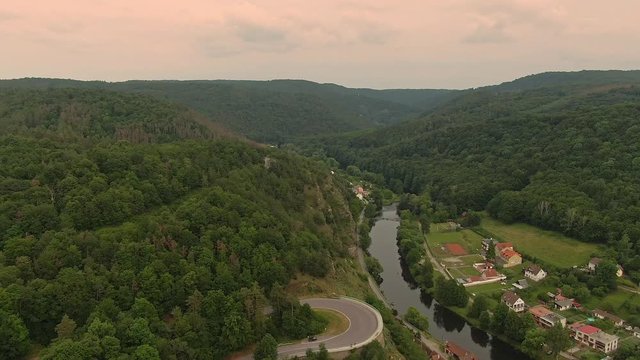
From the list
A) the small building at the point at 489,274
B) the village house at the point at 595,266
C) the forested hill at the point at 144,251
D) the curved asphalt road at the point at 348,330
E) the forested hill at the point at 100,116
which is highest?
the forested hill at the point at 100,116

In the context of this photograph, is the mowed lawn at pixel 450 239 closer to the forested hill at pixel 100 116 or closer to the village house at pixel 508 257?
the village house at pixel 508 257

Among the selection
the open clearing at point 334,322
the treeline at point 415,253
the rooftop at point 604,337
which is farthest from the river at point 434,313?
the open clearing at point 334,322

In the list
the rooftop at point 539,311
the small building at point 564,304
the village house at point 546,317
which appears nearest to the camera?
the village house at point 546,317

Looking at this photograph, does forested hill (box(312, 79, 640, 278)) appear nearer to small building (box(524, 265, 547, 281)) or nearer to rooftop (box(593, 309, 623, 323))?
small building (box(524, 265, 547, 281))

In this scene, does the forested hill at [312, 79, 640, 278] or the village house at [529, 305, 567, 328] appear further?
the forested hill at [312, 79, 640, 278]

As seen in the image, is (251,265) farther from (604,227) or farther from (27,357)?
(604,227)

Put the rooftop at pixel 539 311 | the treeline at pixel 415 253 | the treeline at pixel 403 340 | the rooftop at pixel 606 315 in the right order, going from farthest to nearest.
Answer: the treeline at pixel 415 253 < the rooftop at pixel 539 311 < the rooftop at pixel 606 315 < the treeline at pixel 403 340

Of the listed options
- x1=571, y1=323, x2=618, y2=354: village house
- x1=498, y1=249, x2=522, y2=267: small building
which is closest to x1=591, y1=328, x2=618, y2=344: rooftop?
x1=571, y1=323, x2=618, y2=354: village house
